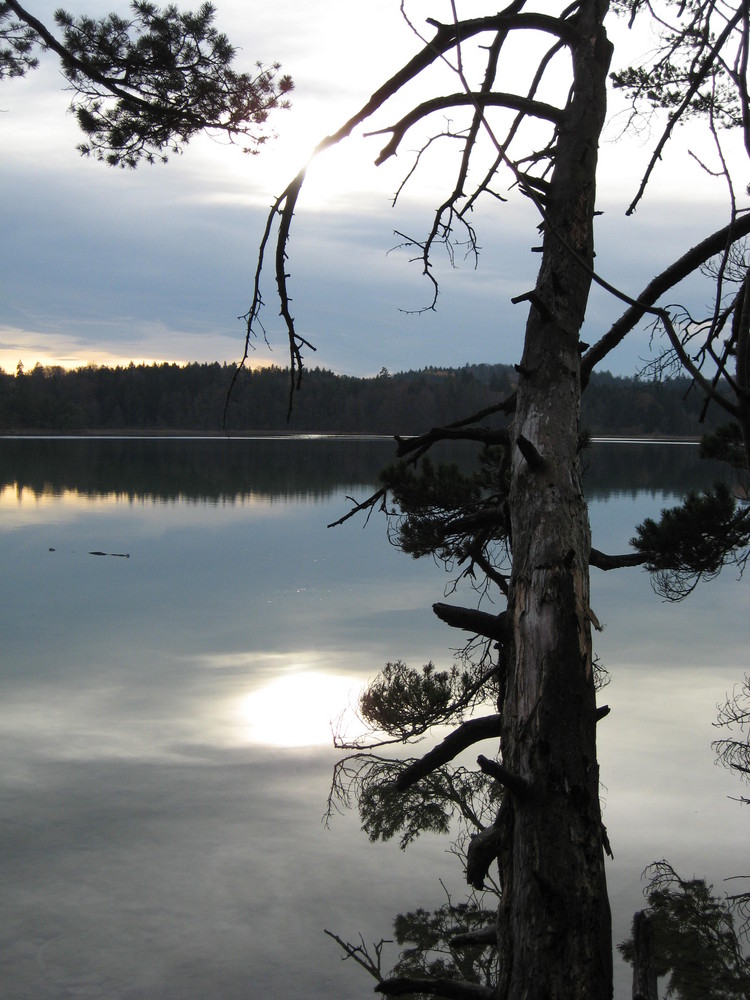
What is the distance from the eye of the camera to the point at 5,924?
20.9ft

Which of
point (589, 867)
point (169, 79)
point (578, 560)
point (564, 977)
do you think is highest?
point (169, 79)

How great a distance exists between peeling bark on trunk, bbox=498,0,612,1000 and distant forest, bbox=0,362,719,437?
80952mm

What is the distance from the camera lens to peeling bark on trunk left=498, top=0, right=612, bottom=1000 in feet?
6.15

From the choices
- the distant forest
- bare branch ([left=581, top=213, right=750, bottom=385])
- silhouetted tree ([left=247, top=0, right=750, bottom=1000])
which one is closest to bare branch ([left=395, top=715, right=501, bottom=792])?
silhouetted tree ([left=247, top=0, right=750, bottom=1000])

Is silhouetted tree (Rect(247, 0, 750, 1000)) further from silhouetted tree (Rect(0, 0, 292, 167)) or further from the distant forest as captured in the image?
the distant forest

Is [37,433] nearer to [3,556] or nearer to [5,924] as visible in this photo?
[3,556]

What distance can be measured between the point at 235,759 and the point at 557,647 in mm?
8350

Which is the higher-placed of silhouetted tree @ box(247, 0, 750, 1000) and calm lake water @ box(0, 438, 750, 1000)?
silhouetted tree @ box(247, 0, 750, 1000)

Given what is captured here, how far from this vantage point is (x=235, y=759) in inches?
385

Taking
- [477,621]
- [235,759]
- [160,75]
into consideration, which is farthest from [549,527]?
[235,759]

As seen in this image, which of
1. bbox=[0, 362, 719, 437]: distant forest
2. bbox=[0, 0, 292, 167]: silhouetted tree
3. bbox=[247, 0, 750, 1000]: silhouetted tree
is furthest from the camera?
bbox=[0, 362, 719, 437]: distant forest

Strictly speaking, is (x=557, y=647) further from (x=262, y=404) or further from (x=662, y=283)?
(x=262, y=404)

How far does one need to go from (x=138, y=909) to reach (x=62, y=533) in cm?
2169

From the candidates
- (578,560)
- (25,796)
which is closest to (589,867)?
(578,560)
